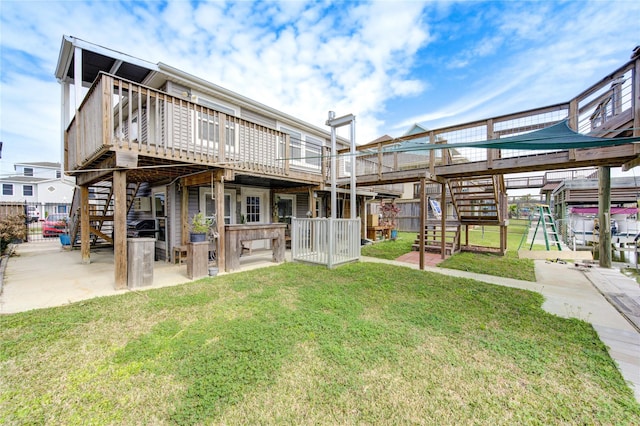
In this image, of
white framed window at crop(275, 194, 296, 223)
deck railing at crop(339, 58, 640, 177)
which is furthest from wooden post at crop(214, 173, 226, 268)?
white framed window at crop(275, 194, 296, 223)

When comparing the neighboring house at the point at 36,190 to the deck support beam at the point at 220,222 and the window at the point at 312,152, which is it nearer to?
the window at the point at 312,152

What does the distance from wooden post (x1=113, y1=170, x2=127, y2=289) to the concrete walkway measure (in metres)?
0.29

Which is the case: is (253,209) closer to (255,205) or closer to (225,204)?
(255,205)

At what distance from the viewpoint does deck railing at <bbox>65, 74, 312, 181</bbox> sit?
441 cm

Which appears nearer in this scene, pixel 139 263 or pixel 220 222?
pixel 139 263

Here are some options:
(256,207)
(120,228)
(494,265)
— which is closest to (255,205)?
(256,207)

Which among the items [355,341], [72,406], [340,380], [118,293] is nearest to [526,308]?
[355,341]

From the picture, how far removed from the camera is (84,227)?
708 cm

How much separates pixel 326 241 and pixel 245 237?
83.0 inches

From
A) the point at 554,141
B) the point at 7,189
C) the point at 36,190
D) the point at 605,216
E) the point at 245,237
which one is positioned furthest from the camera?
the point at 36,190

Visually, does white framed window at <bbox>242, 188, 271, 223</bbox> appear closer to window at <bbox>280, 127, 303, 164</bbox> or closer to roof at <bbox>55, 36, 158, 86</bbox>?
window at <bbox>280, 127, 303, 164</bbox>

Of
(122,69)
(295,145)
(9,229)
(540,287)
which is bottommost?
(540,287)

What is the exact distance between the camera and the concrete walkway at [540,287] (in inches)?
123

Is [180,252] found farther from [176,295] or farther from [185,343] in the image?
[185,343]
